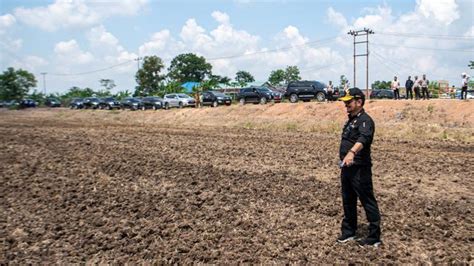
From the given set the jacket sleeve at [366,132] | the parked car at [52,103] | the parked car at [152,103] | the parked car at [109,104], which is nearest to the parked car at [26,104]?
the parked car at [52,103]

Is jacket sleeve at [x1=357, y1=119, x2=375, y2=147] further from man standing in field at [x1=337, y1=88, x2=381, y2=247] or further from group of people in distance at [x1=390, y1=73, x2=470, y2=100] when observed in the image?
group of people in distance at [x1=390, y1=73, x2=470, y2=100]

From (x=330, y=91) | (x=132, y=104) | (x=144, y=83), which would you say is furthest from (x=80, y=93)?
(x=330, y=91)

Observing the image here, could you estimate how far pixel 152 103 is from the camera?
45719 millimetres

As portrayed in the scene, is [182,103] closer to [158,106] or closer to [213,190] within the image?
[158,106]

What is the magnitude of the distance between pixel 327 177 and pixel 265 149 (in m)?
5.06

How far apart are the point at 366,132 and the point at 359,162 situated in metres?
0.38

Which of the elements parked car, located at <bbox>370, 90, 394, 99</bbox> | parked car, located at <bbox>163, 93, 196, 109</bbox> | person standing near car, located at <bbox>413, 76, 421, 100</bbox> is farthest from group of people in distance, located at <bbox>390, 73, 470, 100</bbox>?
parked car, located at <bbox>163, 93, 196, 109</bbox>

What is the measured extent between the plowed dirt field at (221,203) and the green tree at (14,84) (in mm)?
59772

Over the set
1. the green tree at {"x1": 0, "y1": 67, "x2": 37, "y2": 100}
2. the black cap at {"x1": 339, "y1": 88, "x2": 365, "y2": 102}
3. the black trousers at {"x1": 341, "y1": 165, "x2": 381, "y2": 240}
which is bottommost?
the black trousers at {"x1": 341, "y1": 165, "x2": 381, "y2": 240}

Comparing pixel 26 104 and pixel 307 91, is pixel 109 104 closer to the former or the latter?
pixel 26 104

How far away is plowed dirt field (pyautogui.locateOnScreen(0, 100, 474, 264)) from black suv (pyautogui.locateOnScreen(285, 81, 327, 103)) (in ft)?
53.3

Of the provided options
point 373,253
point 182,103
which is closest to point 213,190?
point 373,253

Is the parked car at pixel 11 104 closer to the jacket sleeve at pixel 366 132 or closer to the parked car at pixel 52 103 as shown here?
the parked car at pixel 52 103

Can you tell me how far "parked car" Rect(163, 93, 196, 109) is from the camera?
42469 mm
